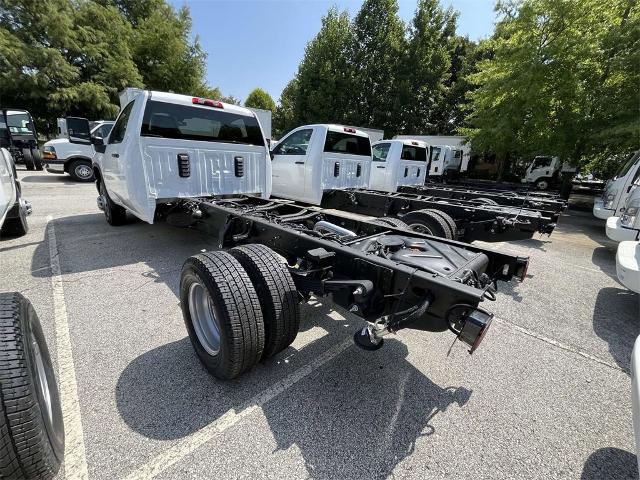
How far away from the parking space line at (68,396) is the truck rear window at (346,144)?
516 centimetres

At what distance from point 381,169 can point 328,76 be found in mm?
19175

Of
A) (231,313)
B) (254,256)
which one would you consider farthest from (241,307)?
(254,256)

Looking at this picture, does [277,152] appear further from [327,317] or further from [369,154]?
[327,317]

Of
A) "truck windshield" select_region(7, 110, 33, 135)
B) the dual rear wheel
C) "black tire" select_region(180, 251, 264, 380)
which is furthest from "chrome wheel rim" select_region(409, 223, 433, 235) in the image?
"truck windshield" select_region(7, 110, 33, 135)

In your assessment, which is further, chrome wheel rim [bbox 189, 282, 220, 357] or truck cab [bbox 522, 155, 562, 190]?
truck cab [bbox 522, 155, 562, 190]

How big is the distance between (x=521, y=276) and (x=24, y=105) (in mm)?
32382

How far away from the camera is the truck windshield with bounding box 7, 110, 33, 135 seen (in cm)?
1263

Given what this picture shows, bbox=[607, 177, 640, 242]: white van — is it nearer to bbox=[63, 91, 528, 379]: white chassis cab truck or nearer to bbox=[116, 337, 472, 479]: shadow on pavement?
bbox=[63, 91, 528, 379]: white chassis cab truck

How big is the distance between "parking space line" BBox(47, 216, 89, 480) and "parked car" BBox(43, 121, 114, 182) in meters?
10.4

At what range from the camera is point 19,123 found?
1280 cm

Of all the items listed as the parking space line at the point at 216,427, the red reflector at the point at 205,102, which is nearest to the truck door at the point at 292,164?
the red reflector at the point at 205,102

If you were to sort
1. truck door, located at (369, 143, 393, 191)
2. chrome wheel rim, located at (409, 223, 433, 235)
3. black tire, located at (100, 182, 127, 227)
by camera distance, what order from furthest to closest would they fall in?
truck door, located at (369, 143, 393, 191) < black tire, located at (100, 182, 127, 227) < chrome wheel rim, located at (409, 223, 433, 235)

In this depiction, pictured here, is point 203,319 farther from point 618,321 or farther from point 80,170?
point 80,170

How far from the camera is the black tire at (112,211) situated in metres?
5.77
